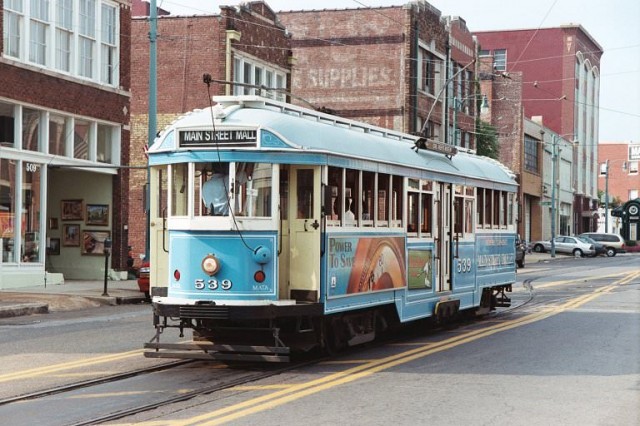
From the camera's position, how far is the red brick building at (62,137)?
25891 millimetres

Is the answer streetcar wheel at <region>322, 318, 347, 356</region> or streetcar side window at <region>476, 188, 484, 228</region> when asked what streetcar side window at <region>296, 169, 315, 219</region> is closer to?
streetcar wheel at <region>322, 318, 347, 356</region>

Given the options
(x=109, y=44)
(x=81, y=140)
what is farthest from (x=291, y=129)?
(x=109, y=44)

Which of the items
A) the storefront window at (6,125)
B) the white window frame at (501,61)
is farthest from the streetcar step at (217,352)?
the white window frame at (501,61)

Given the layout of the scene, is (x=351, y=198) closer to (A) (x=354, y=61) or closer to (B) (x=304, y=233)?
(B) (x=304, y=233)

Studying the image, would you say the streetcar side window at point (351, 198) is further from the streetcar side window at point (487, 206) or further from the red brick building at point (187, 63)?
the red brick building at point (187, 63)

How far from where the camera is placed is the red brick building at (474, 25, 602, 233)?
8412 centimetres

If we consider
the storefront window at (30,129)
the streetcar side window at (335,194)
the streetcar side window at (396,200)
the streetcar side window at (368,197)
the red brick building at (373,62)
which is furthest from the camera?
the red brick building at (373,62)

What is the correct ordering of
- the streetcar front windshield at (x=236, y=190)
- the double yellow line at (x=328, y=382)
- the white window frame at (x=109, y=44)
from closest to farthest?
the double yellow line at (x=328, y=382)
the streetcar front windshield at (x=236, y=190)
the white window frame at (x=109, y=44)

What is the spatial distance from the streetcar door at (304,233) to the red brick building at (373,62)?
1428 inches

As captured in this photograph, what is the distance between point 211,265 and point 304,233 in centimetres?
121

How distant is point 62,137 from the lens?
28.2 meters

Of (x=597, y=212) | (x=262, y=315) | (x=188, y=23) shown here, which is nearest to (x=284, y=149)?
(x=262, y=315)

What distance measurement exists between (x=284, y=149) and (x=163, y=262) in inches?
82.4

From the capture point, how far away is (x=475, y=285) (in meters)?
18.2
